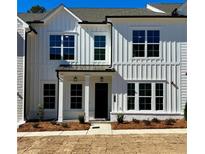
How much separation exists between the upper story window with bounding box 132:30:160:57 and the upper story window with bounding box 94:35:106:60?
2115 mm

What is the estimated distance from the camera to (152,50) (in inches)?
757

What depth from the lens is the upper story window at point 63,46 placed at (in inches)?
802

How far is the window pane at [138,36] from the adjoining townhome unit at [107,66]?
6 cm

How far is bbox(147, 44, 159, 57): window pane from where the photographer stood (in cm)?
1920

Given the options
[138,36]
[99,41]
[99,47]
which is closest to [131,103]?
[138,36]

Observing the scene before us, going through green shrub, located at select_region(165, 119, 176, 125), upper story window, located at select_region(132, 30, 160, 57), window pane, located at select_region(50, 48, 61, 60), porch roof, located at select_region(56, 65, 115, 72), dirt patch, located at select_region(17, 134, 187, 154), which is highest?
upper story window, located at select_region(132, 30, 160, 57)

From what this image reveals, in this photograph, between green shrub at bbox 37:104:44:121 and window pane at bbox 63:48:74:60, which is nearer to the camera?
green shrub at bbox 37:104:44:121

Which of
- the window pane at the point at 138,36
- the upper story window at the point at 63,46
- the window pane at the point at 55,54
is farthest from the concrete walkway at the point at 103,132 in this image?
the window pane at the point at 55,54

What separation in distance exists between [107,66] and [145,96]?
2.93 metres

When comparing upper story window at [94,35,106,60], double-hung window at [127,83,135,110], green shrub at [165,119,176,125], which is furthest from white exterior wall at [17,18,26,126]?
green shrub at [165,119,176,125]

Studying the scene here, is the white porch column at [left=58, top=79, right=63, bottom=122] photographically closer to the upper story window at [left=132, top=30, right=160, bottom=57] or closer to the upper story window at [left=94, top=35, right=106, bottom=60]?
the upper story window at [left=94, top=35, right=106, bottom=60]

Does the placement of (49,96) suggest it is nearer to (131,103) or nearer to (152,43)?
(131,103)
